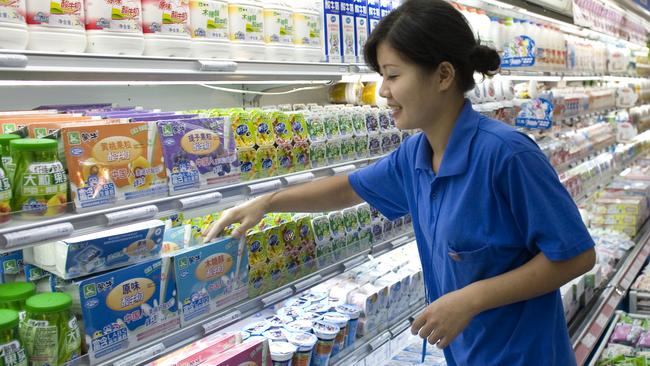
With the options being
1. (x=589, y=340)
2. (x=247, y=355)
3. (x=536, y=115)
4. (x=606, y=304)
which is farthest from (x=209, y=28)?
(x=606, y=304)

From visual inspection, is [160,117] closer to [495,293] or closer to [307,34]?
[307,34]

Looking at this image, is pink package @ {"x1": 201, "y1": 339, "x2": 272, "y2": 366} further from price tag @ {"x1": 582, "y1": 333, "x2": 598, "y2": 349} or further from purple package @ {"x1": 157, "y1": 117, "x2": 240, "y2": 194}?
price tag @ {"x1": 582, "y1": 333, "x2": 598, "y2": 349}

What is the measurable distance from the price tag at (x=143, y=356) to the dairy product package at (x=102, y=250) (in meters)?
0.23

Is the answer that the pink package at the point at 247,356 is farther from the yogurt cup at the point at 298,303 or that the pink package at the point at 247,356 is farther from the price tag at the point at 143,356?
the yogurt cup at the point at 298,303

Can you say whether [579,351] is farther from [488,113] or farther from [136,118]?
[136,118]

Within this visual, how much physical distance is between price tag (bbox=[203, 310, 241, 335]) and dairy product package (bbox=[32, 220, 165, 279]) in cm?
26

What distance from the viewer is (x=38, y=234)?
1.24 meters

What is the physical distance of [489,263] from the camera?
5.29ft

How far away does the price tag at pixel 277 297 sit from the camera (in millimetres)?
1919

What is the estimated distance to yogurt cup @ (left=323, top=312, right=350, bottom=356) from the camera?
2.18 metres

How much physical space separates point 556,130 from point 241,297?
4273mm

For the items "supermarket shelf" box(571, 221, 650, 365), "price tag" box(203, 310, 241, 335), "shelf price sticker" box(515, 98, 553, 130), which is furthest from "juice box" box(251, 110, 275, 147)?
"shelf price sticker" box(515, 98, 553, 130)

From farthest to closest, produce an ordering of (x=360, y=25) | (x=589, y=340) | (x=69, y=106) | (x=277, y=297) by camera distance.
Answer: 1. (x=589, y=340)
2. (x=360, y=25)
3. (x=69, y=106)
4. (x=277, y=297)

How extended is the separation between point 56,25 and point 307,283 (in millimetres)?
1177
